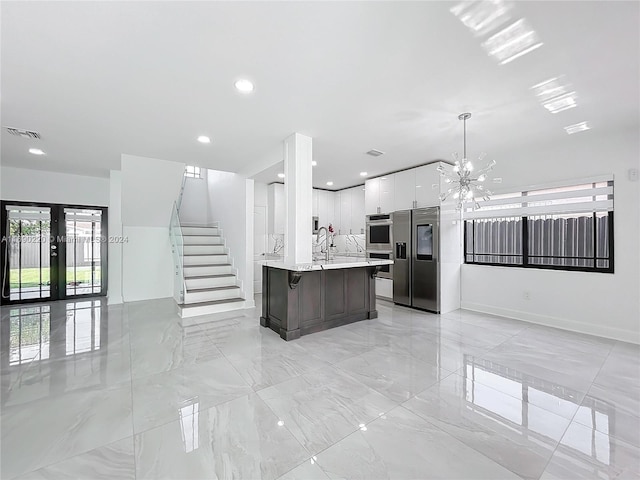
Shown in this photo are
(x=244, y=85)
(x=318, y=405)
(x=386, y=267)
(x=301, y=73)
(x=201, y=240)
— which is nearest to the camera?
(x=318, y=405)

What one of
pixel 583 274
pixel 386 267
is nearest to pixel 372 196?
pixel 386 267

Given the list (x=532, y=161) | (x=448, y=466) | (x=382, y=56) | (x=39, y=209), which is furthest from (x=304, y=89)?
(x=39, y=209)

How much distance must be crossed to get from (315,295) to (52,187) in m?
6.52

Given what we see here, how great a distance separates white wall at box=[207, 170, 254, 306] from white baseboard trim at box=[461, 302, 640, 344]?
14.7 ft

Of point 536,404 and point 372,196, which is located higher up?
point 372,196

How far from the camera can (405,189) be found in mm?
5668

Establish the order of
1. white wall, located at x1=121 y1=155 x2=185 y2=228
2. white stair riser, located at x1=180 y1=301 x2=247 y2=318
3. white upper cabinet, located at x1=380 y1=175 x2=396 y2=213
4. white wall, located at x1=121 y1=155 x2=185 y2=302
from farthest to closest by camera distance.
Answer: white upper cabinet, located at x1=380 y1=175 x2=396 y2=213, white wall, located at x1=121 y1=155 x2=185 y2=302, white wall, located at x1=121 y1=155 x2=185 y2=228, white stair riser, located at x1=180 y1=301 x2=247 y2=318

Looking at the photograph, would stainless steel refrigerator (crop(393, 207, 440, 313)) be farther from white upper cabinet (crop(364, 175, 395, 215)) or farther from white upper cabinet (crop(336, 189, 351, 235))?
white upper cabinet (crop(336, 189, 351, 235))

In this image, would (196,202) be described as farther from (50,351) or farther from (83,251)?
(50,351)

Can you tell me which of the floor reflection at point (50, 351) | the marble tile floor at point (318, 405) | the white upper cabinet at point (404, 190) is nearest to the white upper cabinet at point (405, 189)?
the white upper cabinet at point (404, 190)

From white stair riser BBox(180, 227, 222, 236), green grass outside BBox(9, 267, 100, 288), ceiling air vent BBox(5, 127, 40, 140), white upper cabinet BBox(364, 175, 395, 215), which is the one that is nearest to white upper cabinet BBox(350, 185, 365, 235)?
white upper cabinet BBox(364, 175, 395, 215)

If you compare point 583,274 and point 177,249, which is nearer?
point 583,274

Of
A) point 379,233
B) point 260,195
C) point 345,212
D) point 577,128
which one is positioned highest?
point 577,128

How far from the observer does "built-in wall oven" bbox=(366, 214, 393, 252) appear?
19.6ft
